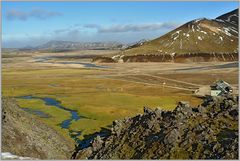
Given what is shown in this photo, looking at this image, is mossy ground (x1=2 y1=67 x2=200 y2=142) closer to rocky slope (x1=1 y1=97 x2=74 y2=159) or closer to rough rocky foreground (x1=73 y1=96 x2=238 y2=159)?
rocky slope (x1=1 y1=97 x2=74 y2=159)

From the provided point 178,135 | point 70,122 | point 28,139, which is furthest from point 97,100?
point 178,135

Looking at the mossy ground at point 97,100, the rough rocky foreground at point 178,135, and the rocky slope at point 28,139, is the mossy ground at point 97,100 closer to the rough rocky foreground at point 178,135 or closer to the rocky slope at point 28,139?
the rocky slope at point 28,139

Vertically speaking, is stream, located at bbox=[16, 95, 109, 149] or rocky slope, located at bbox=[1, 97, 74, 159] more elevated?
rocky slope, located at bbox=[1, 97, 74, 159]

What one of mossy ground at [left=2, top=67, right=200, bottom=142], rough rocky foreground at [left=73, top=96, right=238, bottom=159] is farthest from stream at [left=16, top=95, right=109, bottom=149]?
rough rocky foreground at [left=73, top=96, right=238, bottom=159]

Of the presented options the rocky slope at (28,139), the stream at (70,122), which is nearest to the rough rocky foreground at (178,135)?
the rocky slope at (28,139)

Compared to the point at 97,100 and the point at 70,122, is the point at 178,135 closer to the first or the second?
the point at 70,122

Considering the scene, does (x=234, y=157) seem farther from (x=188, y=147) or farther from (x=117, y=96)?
(x=117, y=96)
